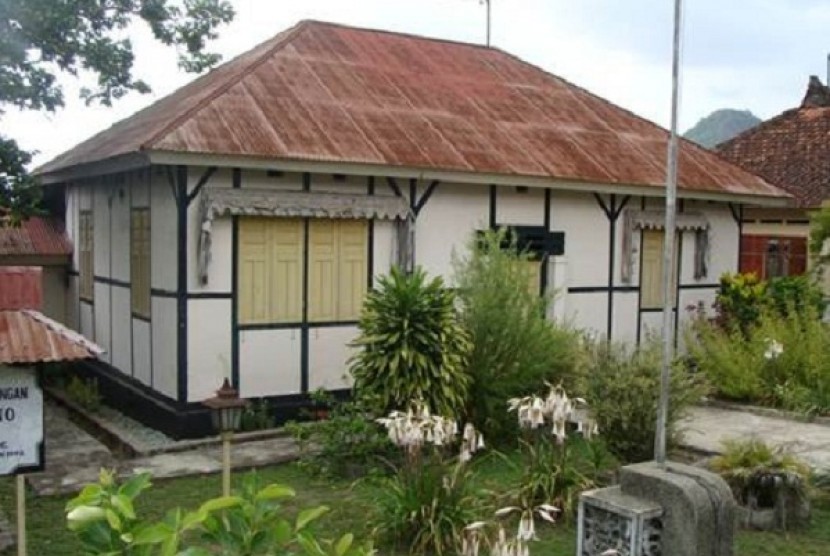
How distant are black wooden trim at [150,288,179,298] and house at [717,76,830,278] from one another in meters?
13.0

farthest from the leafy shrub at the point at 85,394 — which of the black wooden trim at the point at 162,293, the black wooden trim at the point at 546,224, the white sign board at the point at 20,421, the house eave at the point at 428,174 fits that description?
the white sign board at the point at 20,421

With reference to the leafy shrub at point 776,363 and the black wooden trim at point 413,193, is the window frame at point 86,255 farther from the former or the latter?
the leafy shrub at point 776,363

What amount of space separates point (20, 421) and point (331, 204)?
18.2 ft

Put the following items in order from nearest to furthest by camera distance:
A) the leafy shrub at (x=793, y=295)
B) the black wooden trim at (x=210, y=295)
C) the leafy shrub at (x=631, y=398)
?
the leafy shrub at (x=631, y=398)
the black wooden trim at (x=210, y=295)
the leafy shrub at (x=793, y=295)

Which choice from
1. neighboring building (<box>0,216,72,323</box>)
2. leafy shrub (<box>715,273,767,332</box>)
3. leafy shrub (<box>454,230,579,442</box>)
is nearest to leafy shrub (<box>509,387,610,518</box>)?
leafy shrub (<box>454,230,579,442</box>)

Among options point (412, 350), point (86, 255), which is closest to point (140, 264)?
point (86, 255)

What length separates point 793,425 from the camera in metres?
10.8

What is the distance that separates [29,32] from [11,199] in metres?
1.70

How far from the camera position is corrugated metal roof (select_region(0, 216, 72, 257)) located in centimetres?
1403

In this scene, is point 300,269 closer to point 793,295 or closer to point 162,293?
point 162,293

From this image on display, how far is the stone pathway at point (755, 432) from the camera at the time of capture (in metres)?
9.35

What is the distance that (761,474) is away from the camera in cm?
714

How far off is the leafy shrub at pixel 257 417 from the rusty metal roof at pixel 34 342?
4529 mm

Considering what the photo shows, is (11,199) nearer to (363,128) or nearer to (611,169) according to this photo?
(363,128)
